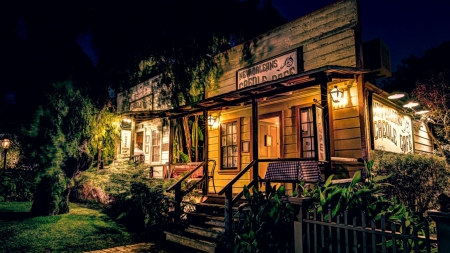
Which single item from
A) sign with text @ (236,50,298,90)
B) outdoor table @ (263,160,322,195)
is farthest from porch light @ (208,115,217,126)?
outdoor table @ (263,160,322,195)

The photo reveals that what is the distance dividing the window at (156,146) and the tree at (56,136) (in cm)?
414

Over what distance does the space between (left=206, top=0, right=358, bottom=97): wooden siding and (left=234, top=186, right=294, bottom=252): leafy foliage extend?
4.46 meters

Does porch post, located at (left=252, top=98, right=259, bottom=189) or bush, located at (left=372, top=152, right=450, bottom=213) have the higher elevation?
porch post, located at (left=252, top=98, right=259, bottom=189)

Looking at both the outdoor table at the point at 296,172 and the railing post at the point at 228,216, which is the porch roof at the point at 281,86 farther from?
the railing post at the point at 228,216

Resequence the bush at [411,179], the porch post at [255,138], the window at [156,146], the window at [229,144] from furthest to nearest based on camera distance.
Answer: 1. the window at [156,146]
2. the window at [229,144]
3. the porch post at [255,138]
4. the bush at [411,179]

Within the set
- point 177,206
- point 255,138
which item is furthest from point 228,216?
point 255,138

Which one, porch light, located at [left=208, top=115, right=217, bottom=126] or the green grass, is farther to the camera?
porch light, located at [left=208, top=115, right=217, bottom=126]

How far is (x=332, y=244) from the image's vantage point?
4.25m

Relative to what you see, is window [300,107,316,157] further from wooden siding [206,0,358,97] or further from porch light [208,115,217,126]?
porch light [208,115,217,126]

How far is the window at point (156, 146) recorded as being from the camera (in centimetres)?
1428

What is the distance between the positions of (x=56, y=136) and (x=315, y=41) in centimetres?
820

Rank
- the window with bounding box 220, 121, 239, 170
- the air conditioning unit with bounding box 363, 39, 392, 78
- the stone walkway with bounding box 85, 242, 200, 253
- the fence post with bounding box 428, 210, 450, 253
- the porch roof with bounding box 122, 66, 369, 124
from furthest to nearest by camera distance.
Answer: the window with bounding box 220, 121, 239, 170, the air conditioning unit with bounding box 363, 39, 392, 78, the porch roof with bounding box 122, 66, 369, 124, the stone walkway with bounding box 85, 242, 200, 253, the fence post with bounding box 428, 210, 450, 253

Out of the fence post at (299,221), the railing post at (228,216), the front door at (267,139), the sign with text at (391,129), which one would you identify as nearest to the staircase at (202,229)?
the railing post at (228,216)

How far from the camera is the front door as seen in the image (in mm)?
10024
